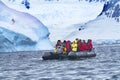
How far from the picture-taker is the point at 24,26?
317 feet

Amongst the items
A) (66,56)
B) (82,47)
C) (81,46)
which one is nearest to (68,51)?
(66,56)

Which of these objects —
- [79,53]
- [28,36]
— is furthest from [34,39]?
[79,53]

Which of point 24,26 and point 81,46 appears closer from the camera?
point 81,46

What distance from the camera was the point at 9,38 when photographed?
90.4 meters

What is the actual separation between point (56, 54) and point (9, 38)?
96.5ft

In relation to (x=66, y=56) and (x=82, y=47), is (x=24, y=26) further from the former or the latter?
(x=66, y=56)

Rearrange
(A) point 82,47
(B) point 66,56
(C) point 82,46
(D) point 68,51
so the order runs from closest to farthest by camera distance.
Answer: (B) point 66,56 → (D) point 68,51 → (A) point 82,47 → (C) point 82,46

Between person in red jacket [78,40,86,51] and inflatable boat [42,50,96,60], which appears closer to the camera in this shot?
inflatable boat [42,50,96,60]

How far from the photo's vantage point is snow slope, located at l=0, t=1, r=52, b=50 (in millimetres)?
94000

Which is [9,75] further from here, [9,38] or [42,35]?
[42,35]

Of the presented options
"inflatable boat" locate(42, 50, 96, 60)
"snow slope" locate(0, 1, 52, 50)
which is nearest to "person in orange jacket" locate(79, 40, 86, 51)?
"inflatable boat" locate(42, 50, 96, 60)

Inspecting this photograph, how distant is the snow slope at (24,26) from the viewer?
308 ft

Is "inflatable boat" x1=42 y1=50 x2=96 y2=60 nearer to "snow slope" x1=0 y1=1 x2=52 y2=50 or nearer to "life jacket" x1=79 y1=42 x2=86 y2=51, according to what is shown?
"life jacket" x1=79 y1=42 x2=86 y2=51

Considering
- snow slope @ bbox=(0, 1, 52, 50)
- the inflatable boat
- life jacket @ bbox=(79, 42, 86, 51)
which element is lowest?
the inflatable boat
